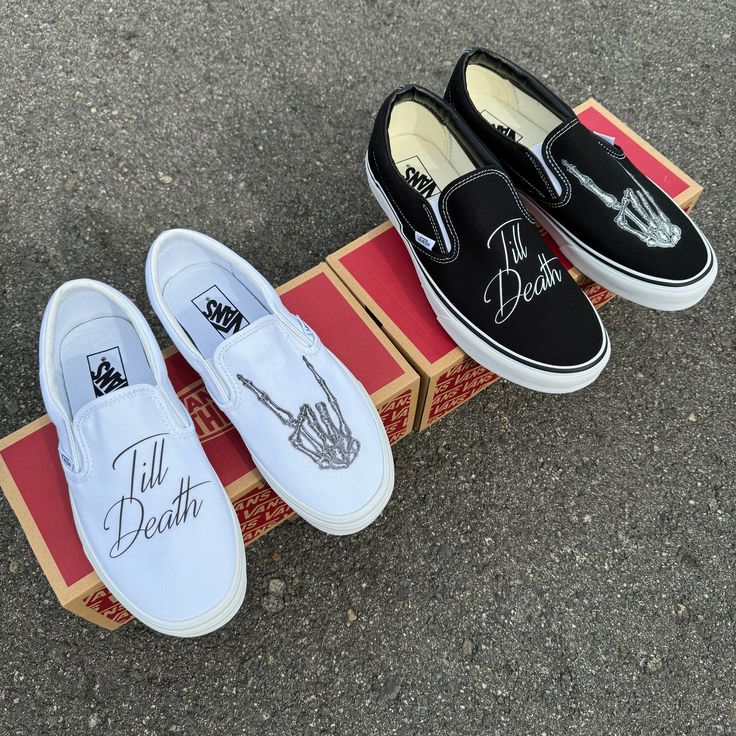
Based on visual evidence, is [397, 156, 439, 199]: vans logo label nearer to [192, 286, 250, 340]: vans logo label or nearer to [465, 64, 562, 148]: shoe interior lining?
[465, 64, 562, 148]: shoe interior lining

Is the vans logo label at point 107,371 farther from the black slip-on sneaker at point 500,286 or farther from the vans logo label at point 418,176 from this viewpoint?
the vans logo label at point 418,176

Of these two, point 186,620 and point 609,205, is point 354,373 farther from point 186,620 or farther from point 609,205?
point 609,205

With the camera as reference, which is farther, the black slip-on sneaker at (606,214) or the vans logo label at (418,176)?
the vans logo label at (418,176)

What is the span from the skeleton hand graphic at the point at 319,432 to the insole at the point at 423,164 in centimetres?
57

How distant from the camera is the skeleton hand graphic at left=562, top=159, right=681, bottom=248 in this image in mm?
1188

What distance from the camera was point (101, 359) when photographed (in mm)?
1132

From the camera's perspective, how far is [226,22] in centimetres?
195

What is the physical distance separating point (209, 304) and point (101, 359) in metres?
0.23

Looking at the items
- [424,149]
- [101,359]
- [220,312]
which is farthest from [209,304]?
[424,149]

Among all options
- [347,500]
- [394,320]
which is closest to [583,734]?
[347,500]

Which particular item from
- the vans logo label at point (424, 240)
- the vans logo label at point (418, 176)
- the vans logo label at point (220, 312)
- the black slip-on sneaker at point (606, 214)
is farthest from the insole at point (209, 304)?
the black slip-on sneaker at point (606, 214)

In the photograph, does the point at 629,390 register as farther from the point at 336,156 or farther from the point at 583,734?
the point at 336,156

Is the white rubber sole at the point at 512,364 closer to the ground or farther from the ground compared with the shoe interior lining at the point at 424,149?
closer to the ground

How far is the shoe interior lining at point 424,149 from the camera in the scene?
128cm
